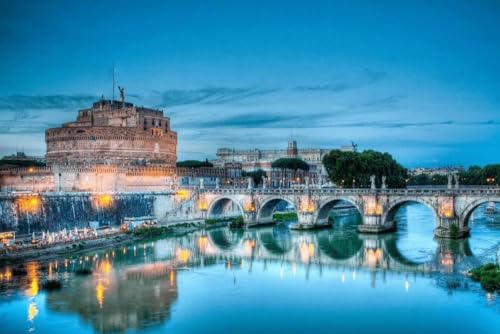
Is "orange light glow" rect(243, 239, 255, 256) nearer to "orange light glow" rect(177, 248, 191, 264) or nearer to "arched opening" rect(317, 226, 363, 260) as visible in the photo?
"orange light glow" rect(177, 248, 191, 264)

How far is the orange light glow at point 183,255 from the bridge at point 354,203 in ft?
37.2

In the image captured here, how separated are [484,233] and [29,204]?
97.0ft

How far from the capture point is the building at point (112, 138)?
61438 mm

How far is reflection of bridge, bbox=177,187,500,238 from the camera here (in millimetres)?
36562

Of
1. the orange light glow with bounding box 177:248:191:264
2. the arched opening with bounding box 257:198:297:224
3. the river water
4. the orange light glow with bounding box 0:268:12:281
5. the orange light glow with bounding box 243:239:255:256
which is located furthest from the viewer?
the arched opening with bounding box 257:198:297:224

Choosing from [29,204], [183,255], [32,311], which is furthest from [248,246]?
[32,311]

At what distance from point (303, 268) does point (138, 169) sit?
3020cm

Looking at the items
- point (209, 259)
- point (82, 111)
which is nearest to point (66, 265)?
point (209, 259)

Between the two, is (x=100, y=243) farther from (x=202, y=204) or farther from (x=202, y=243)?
(x=202, y=204)

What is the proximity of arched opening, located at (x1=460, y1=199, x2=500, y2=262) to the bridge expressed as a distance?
15 centimetres

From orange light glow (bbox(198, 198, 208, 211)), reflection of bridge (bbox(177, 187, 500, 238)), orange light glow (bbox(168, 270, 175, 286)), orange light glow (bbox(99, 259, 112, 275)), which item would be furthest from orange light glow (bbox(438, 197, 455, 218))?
orange light glow (bbox(99, 259, 112, 275))

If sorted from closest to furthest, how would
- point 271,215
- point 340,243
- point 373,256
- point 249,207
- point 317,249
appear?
point 373,256, point 317,249, point 340,243, point 249,207, point 271,215

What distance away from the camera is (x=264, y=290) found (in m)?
24.8

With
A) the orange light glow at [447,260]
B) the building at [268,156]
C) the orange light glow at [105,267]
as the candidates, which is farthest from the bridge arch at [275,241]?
the building at [268,156]
